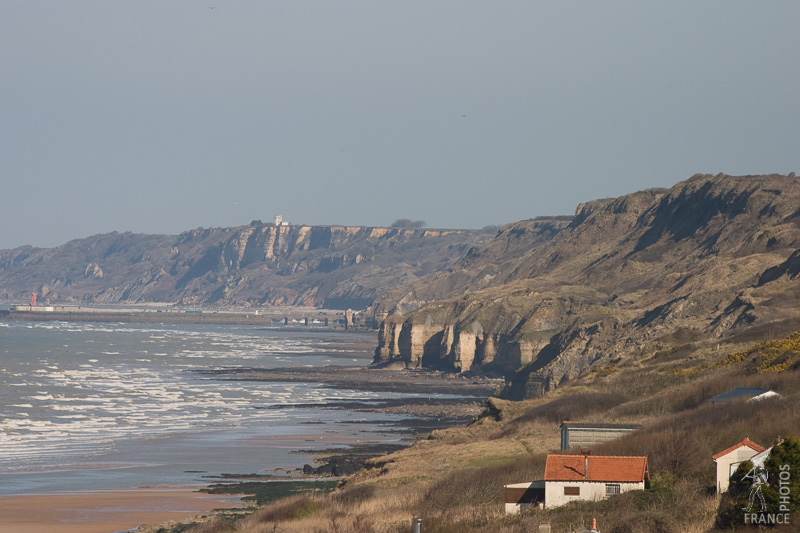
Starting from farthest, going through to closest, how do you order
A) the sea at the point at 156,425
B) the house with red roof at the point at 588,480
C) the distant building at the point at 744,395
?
the sea at the point at 156,425 < the distant building at the point at 744,395 < the house with red roof at the point at 588,480

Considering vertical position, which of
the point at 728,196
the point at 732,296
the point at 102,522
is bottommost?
the point at 102,522

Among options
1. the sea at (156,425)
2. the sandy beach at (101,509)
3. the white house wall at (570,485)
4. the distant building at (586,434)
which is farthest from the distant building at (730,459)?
the sea at (156,425)

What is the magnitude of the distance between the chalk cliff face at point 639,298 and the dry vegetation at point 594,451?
788 inches

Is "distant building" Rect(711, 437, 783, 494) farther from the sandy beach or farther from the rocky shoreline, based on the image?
the rocky shoreline

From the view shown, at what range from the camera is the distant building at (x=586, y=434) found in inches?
1698

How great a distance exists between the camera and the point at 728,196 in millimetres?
169500

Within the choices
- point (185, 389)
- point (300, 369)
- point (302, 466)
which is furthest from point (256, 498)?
point (300, 369)

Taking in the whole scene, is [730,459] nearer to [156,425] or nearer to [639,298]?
[156,425]

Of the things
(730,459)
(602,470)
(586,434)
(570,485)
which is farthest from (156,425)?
(730,459)

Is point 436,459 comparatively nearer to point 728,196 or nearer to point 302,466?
point 302,466

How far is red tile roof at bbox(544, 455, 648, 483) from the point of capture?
32.7 m

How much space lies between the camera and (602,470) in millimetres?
33031

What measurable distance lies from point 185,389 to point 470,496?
79.1 meters

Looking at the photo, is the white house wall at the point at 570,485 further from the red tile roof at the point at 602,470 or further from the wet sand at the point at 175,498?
the wet sand at the point at 175,498
